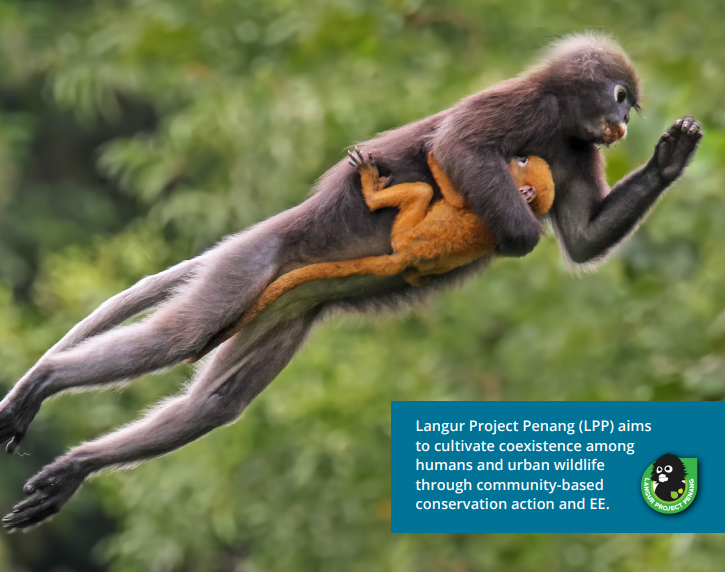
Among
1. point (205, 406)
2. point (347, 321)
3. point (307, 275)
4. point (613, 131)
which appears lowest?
point (205, 406)

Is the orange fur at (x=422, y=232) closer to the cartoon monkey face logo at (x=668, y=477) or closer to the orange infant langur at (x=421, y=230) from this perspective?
the orange infant langur at (x=421, y=230)

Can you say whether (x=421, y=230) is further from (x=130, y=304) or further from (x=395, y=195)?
(x=130, y=304)

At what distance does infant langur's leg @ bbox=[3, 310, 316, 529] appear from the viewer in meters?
4.52

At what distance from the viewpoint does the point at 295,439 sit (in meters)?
10.2

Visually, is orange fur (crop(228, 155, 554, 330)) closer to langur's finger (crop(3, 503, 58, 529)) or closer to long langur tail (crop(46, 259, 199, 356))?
long langur tail (crop(46, 259, 199, 356))

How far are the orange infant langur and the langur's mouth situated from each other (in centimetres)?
27

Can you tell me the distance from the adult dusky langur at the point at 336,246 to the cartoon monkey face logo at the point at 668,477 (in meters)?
2.17

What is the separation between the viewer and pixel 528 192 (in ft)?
14.3

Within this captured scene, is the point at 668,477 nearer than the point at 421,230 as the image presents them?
No

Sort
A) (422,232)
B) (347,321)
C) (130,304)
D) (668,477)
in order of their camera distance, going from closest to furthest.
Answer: (422,232) → (130,304) → (668,477) → (347,321)

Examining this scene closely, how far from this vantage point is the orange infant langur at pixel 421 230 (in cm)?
422

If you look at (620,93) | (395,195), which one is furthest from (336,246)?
(620,93)

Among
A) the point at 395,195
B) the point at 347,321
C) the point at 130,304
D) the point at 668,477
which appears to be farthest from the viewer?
the point at 347,321

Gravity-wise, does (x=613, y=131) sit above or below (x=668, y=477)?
above
